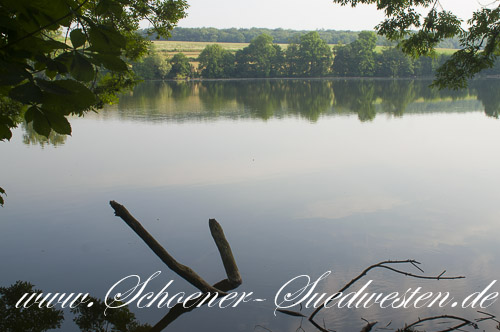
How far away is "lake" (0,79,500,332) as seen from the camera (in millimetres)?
6964

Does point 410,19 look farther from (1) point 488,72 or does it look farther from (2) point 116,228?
(1) point 488,72

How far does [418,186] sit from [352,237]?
4.51 metres

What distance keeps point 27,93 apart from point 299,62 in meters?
97.4

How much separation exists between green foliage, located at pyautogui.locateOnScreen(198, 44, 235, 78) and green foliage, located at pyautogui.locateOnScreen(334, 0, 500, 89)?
262 ft

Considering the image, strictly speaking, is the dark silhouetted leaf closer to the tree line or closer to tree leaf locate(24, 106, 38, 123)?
tree leaf locate(24, 106, 38, 123)

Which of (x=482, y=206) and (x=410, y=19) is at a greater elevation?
(x=410, y=19)

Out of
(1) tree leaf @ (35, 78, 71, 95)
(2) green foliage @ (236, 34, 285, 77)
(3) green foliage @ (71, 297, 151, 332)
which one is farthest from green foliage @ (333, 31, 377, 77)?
(1) tree leaf @ (35, 78, 71, 95)

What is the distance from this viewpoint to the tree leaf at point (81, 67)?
101 cm

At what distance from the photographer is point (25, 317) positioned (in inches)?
236

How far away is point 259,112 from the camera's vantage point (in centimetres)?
3209

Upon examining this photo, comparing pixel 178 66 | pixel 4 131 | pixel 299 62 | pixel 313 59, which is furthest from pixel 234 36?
pixel 4 131

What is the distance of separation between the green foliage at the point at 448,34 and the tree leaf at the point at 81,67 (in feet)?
30.8

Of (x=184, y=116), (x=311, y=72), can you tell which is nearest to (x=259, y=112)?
(x=184, y=116)

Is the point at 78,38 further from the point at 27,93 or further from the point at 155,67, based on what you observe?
the point at 155,67
